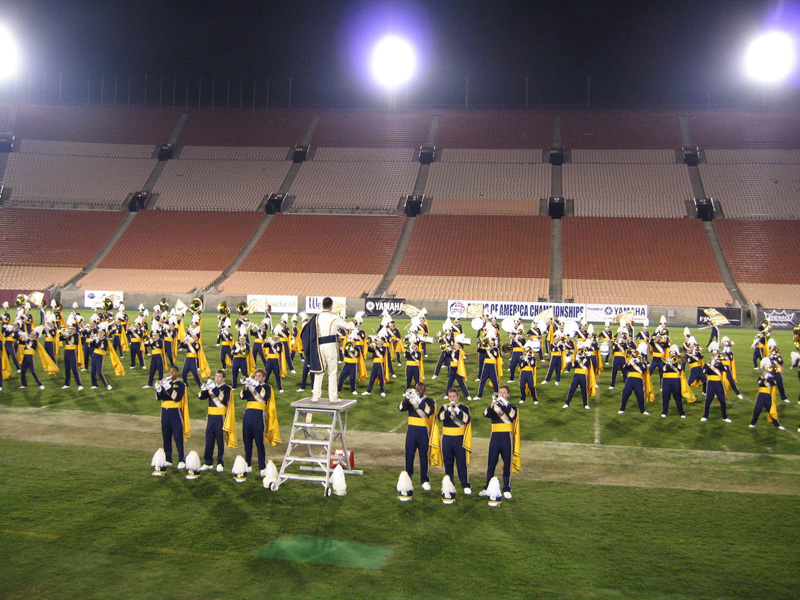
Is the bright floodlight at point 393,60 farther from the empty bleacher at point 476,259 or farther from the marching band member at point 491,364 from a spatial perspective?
the marching band member at point 491,364

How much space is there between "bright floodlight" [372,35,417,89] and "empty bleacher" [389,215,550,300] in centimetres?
1115

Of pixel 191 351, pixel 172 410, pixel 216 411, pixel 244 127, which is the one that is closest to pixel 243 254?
pixel 244 127

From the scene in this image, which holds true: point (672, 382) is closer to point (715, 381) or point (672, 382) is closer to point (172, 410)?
point (715, 381)

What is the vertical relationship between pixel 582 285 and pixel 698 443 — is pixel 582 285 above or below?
above

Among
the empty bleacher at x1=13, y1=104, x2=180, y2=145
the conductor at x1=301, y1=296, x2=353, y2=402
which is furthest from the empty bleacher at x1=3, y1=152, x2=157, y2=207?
the conductor at x1=301, y1=296, x2=353, y2=402

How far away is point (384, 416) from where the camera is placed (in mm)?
12648

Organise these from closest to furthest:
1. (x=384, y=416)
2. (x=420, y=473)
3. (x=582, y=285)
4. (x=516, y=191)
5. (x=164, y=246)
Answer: (x=420, y=473), (x=384, y=416), (x=582, y=285), (x=164, y=246), (x=516, y=191)

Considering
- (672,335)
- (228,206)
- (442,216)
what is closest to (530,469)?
(672,335)

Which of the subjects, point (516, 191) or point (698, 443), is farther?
point (516, 191)

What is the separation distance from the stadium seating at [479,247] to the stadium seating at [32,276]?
19.0m

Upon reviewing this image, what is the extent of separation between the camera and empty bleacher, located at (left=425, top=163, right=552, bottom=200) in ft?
143

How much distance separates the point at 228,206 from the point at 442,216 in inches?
566

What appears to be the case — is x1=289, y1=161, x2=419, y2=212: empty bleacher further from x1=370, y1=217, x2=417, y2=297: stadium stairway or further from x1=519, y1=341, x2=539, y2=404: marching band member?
x1=519, y1=341, x2=539, y2=404: marching band member

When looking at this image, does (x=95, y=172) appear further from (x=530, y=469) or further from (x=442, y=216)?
(x=530, y=469)
